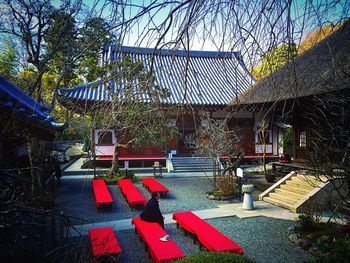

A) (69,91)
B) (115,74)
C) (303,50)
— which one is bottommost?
(115,74)

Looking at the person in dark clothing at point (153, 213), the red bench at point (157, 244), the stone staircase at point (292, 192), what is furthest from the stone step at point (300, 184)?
the red bench at point (157, 244)

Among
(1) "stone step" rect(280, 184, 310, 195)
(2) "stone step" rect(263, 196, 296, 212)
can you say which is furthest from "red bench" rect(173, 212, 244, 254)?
(1) "stone step" rect(280, 184, 310, 195)

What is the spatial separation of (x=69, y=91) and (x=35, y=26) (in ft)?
21.7

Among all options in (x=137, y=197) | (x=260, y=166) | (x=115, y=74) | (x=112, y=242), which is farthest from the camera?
(x=260, y=166)

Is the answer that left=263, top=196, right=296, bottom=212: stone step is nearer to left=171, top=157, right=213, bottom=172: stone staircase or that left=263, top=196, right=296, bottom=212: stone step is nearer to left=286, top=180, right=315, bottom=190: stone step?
left=286, top=180, right=315, bottom=190: stone step

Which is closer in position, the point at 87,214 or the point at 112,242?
the point at 112,242

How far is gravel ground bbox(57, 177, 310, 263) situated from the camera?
561 centimetres

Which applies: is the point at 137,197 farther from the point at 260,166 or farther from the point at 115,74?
the point at 260,166

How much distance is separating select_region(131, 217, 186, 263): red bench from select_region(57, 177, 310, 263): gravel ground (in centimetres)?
38

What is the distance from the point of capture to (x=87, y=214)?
8453 mm

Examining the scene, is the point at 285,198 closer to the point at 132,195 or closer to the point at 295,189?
the point at 295,189

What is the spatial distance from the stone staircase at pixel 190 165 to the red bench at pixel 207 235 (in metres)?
9.38

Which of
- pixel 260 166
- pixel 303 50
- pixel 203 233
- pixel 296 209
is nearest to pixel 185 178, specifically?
pixel 260 166

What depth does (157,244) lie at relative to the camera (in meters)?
5.23
